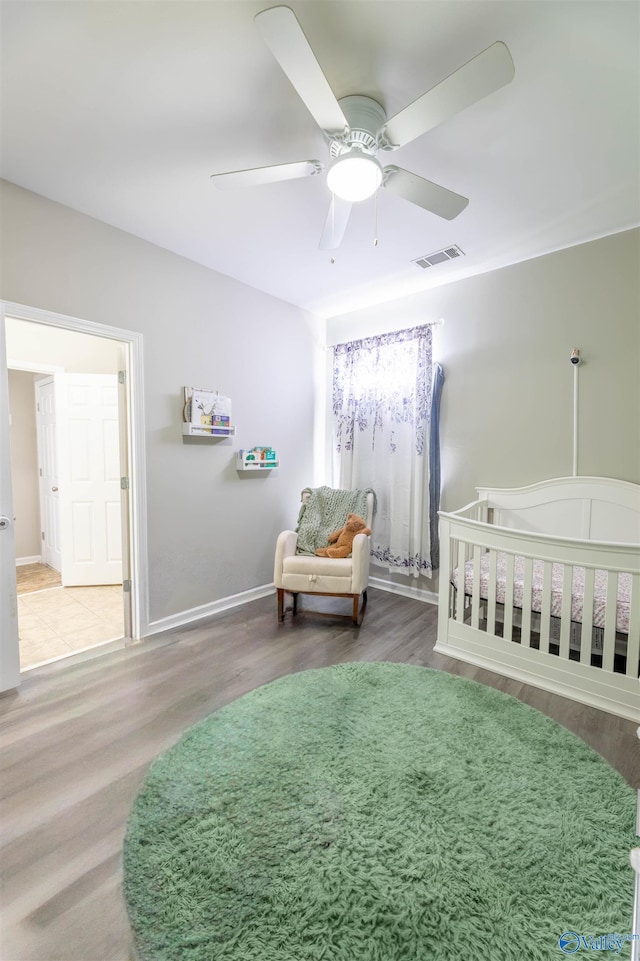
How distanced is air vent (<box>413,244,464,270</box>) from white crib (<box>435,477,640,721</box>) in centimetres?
173

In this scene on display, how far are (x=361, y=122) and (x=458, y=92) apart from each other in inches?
19.7

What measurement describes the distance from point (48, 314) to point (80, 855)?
2.47 m

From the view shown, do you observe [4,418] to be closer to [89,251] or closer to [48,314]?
[48,314]

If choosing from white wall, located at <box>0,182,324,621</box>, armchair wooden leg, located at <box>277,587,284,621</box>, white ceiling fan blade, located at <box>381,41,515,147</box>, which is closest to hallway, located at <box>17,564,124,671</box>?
white wall, located at <box>0,182,324,621</box>

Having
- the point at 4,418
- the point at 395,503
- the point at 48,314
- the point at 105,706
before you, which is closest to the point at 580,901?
the point at 105,706

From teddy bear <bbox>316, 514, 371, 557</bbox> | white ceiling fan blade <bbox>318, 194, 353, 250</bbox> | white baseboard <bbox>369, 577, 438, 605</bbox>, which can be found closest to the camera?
white ceiling fan blade <bbox>318, 194, 353, 250</bbox>

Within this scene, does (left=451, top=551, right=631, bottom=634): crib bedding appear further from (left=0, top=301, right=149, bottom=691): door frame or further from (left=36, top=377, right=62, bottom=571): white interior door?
(left=36, top=377, right=62, bottom=571): white interior door

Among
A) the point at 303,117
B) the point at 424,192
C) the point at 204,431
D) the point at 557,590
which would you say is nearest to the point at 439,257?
the point at 424,192

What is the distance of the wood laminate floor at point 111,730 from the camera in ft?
3.68

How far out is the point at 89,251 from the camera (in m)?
2.44

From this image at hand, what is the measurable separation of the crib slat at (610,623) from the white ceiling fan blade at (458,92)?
2053 millimetres

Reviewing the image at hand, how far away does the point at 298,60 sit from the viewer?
1207 mm

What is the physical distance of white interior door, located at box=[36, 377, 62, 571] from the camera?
4141mm

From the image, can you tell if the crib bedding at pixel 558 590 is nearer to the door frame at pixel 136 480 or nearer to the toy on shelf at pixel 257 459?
the toy on shelf at pixel 257 459
